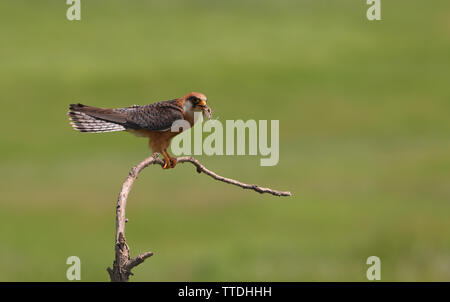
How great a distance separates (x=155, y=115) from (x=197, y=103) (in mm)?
1156

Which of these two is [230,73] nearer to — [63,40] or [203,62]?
[203,62]

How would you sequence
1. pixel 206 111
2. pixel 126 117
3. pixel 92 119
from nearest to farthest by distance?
pixel 206 111
pixel 92 119
pixel 126 117

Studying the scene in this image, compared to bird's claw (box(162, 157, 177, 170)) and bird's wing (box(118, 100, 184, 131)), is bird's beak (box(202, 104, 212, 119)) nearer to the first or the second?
bird's claw (box(162, 157, 177, 170))

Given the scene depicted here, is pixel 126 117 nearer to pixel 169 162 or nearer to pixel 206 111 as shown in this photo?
pixel 169 162

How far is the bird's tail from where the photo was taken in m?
5.62

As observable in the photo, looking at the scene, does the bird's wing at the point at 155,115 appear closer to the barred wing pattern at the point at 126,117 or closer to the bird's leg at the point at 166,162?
the barred wing pattern at the point at 126,117

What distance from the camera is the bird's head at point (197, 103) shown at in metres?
5.29

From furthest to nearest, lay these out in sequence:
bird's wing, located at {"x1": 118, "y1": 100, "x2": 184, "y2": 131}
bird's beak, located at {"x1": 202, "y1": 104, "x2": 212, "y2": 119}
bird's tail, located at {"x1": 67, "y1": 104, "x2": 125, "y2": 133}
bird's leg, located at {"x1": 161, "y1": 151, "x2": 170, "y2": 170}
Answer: bird's wing, located at {"x1": 118, "y1": 100, "x2": 184, "y2": 131} < bird's leg, located at {"x1": 161, "y1": 151, "x2": 170, "y2": 170} < bird's tail, located at {"x1": 67, "y1": 104, "x2": 125, "y2": 133} < bird's beak, located at {"x1": 202, "y1": 104, "x2": 212, "y2": 119}

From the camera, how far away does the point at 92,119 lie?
5793 millimetres

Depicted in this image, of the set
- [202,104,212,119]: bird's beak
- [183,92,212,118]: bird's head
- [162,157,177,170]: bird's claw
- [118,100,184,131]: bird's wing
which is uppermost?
[118,100,184,131]: bird's wing

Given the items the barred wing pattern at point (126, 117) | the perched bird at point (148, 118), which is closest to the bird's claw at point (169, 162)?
the perched bird at point (148, 118)

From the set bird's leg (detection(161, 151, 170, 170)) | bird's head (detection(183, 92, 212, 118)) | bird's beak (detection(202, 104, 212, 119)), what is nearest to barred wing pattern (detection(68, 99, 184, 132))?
bird's leg (detection(161, 151, 170, 170))

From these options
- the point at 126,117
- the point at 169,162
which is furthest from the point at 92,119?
the point at 169,162

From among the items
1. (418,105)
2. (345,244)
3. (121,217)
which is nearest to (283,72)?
(418,105)
